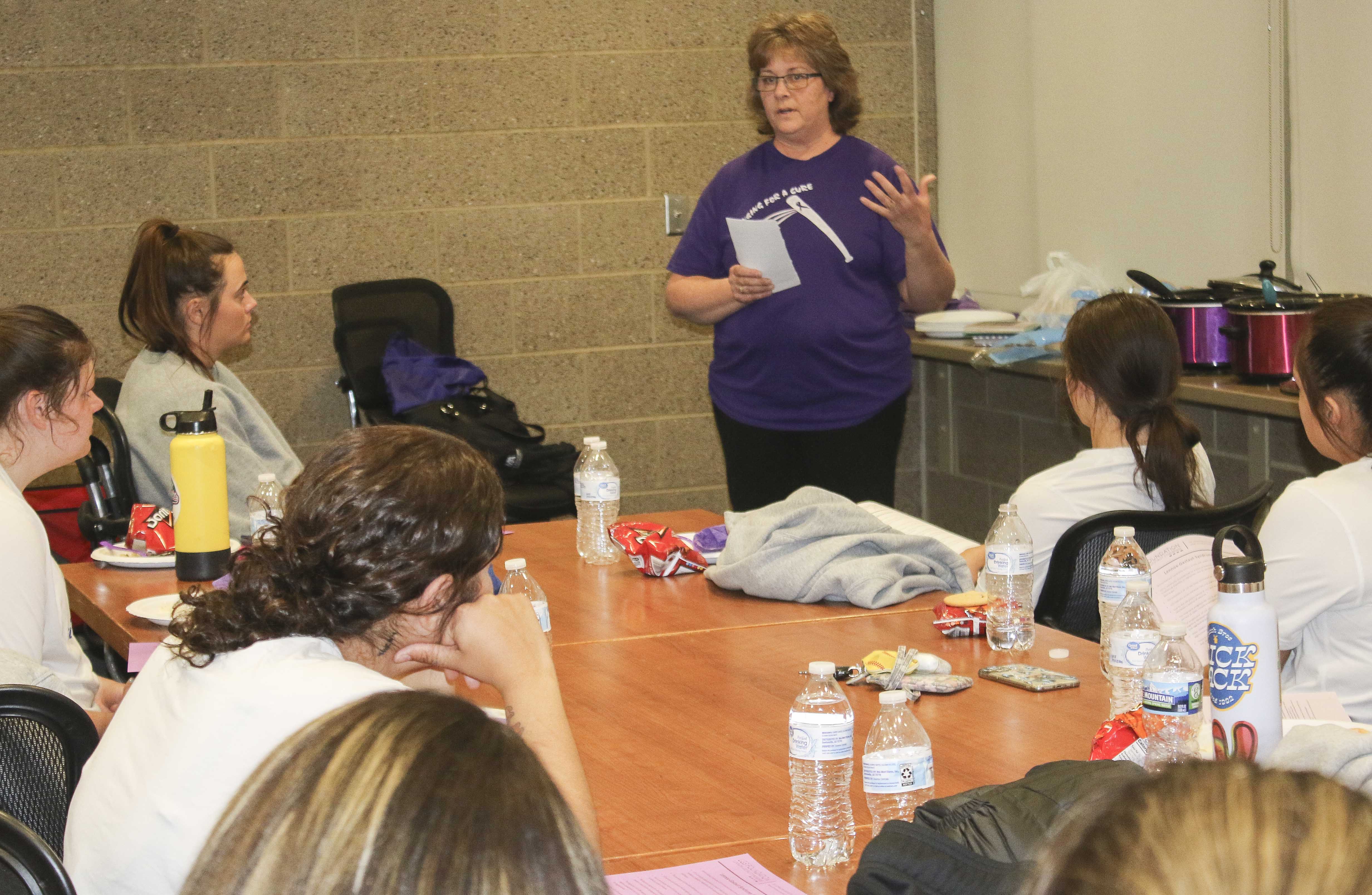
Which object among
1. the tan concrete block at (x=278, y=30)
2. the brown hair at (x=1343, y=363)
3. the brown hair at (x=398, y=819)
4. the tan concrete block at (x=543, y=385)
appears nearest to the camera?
the brown hair at (x=398, y=819)

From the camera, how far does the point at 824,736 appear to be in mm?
1414

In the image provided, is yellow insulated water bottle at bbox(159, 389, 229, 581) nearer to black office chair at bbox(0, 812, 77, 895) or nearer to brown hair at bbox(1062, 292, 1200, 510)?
black office chair at bbox(0, 812, 77, 895)

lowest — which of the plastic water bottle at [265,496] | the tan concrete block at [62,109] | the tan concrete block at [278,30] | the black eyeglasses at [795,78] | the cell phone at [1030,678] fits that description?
the cell phone at [1030,678]

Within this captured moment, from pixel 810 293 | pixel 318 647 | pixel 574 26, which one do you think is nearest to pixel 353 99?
pixel 574 26

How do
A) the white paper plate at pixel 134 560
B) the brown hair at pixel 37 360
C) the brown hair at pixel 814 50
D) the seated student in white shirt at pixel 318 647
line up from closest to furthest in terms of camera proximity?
the seated student in white shirt at pixel 318 647 < the brown hair at pixel 37 360 < the white paper plate at pixel 134 560 < the brown hair at pixel 814 50

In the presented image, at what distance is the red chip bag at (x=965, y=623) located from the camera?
7.04 feet

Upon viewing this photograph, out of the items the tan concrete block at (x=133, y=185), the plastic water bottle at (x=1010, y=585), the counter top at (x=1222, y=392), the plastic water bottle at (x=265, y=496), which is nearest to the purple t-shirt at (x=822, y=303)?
the counter top at (x=1222, y=392)

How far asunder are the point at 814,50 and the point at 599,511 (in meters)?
1.33

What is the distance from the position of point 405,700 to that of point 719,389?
304cm

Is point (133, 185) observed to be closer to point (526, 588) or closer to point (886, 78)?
point (886, 78)

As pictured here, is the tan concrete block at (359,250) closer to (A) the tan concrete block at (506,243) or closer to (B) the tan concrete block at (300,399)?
(A) the tan concrete block at (506,243)

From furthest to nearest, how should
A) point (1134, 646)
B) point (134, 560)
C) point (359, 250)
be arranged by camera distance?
1. point (359, 250)
2. point (134, 560)
3. point (1134, 646)

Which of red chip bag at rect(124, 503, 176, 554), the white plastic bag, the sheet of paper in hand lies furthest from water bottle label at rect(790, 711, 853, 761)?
the white plastic bag

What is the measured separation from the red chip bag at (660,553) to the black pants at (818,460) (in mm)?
902
